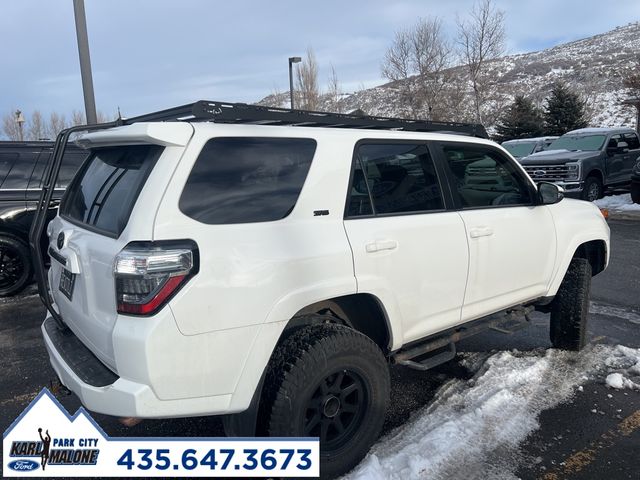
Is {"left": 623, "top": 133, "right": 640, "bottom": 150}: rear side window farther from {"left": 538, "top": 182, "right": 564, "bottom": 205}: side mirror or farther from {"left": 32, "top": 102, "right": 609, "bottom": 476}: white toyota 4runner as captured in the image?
{"left": 32, "top": 102, "right": 609, "bottom": 476}: white toyota 4runner

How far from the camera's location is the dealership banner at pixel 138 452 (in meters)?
2.34

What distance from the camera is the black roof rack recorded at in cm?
249

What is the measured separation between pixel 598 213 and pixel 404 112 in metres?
27.3

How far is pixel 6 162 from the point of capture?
21.5 ft

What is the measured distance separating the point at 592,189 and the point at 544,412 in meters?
11.6

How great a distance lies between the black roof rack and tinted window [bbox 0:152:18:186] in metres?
4.42

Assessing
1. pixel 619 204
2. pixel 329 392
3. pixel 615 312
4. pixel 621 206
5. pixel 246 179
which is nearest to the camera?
pixel 246 179

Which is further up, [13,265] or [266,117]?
[266,117]

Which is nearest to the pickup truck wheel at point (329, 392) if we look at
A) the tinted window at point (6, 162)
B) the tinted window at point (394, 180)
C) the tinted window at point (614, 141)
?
the tinted window at point (394, 180)

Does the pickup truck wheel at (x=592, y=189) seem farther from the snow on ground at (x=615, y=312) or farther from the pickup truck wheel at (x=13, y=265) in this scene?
the pickup truck wheel at (x=13, y=265)

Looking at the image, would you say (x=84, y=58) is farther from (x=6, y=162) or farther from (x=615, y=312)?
(x=615, y=312)

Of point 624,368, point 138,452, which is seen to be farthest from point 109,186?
point 624,368

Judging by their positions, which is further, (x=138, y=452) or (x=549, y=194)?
(x=549, y=194)

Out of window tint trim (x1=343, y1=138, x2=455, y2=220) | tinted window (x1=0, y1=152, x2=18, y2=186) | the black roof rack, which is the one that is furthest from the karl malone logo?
tinted window (x1=0, y1=152, x2=18, y2=186)
